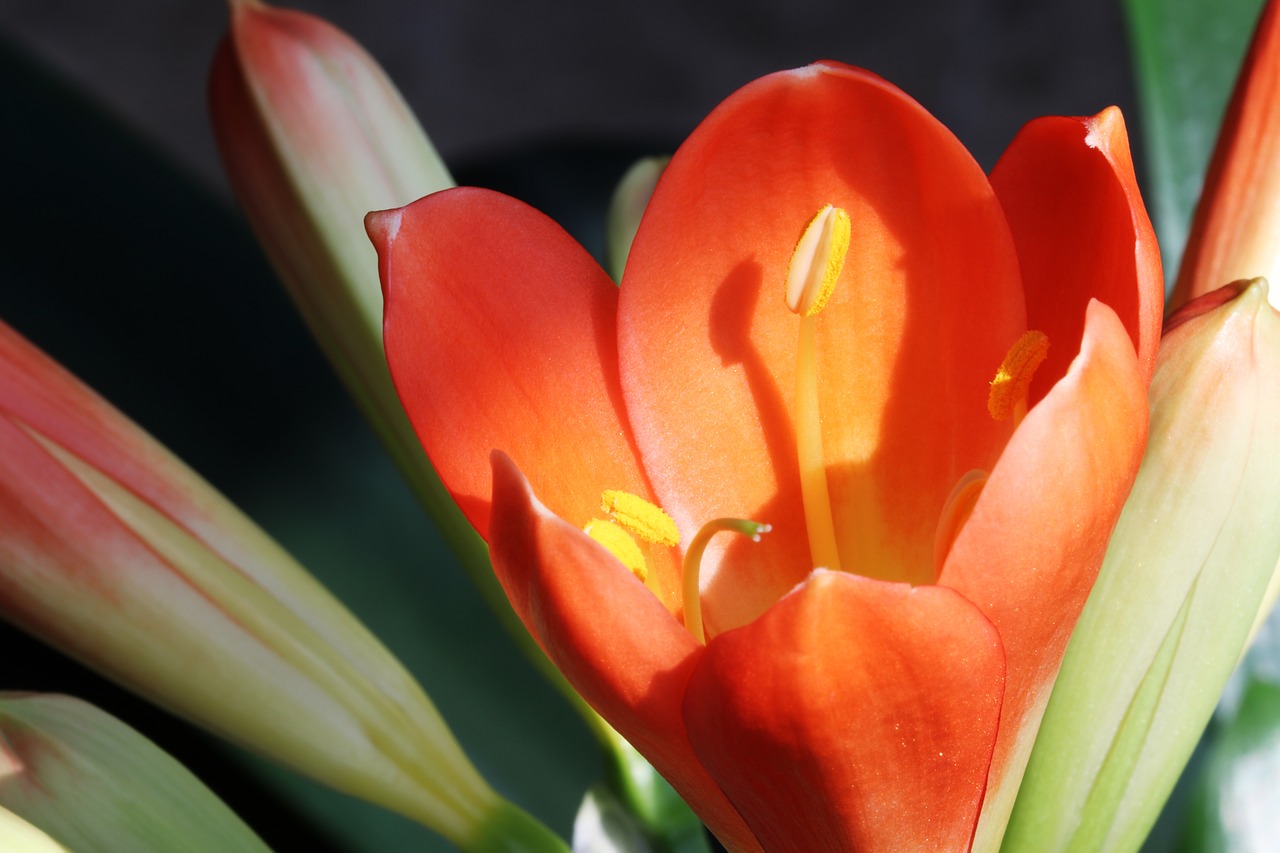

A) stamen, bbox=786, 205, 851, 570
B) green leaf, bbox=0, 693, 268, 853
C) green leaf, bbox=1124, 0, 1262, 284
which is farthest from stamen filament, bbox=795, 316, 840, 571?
green leaf, bbox=1124, 0, 1262, 284

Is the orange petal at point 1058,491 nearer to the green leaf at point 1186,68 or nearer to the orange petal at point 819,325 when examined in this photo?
the orange petal at point 819,325

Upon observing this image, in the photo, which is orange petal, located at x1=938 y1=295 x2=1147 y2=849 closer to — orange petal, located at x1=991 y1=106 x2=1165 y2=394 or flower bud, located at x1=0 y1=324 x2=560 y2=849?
orange petal, located at x1=991 y1=106 x2=1165 y2=394

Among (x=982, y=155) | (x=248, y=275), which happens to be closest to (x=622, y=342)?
(x=248, y=275)

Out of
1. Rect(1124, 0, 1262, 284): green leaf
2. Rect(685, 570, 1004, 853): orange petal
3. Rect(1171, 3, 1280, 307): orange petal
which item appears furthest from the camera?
Rect(1124, 0, 1262, 284): green leaf

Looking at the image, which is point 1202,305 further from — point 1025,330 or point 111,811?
point 111,811

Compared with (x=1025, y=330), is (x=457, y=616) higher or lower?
lower
